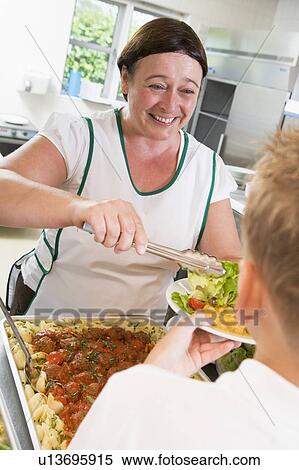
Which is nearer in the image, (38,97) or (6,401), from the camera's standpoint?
(6,401)

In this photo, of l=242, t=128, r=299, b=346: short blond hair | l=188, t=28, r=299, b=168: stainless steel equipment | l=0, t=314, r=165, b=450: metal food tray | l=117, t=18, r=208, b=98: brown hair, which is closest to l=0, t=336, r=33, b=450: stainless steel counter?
l=0, t=314, r=165, b=450: metal food tray

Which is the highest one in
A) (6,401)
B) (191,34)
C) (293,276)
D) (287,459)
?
(191,34)

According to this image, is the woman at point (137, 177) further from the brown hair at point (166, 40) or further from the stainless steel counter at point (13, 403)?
the stainless steel counter at point (13, 403)

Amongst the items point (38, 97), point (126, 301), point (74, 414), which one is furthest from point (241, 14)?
point (74, 414)

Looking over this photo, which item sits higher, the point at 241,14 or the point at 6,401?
the point at 241,14

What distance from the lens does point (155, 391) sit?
14.2 inches

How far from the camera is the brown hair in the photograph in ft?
2.64

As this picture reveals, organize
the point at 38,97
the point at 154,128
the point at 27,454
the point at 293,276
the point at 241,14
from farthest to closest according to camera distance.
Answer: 1. the point at 241,14
2. the point at 38,97
3. the point at 154,128
4. the point at 27,454
5. the point at 293,276

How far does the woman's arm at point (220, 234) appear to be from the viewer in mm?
935

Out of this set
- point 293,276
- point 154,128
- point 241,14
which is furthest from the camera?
point 241,14

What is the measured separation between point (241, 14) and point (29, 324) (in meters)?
1.07

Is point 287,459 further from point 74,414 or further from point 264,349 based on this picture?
point 74,414

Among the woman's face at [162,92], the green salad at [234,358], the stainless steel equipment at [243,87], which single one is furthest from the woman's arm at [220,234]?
the stainless steel equipment at [243,87]

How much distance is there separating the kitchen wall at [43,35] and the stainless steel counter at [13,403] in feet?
2.06
